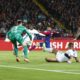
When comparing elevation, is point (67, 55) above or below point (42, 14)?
above

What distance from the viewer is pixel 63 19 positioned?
4350cm

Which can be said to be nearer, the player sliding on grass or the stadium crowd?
the player sliding on grass

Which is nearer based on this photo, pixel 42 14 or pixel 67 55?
pixel 67 55

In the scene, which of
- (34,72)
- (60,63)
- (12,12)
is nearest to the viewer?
(34,72)

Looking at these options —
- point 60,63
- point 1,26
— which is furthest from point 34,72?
point 1,26

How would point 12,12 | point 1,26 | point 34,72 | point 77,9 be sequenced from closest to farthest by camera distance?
point 34,72, point 1,26, point 12,12, point 77,9

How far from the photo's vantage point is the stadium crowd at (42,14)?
134ft

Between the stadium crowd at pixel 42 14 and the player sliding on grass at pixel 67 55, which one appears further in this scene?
the stadium crowd at pixel 42 14

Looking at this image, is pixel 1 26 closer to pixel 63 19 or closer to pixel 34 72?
pixel 63 19

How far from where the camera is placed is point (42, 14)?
4300 centimetres

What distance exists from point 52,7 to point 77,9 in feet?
7.17

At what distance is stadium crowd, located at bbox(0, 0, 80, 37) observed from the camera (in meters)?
40.8

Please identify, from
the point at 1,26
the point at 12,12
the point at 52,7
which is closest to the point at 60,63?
the point at 1,26

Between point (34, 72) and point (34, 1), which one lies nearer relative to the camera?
point (34, 72)
